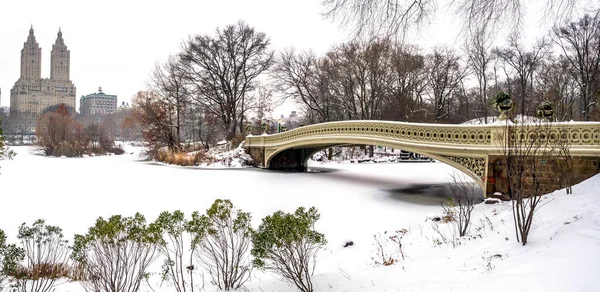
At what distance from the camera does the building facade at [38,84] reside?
84.9 m

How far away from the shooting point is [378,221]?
752 cm

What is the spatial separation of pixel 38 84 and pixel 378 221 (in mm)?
103789

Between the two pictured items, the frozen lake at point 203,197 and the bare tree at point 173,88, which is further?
the bare tree at point 173,88

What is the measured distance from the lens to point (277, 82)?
3081cm

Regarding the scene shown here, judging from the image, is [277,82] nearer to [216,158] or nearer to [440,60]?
[216,158]

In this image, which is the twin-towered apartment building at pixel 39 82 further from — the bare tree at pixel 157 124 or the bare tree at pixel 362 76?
the bare tree at pixel 362 76

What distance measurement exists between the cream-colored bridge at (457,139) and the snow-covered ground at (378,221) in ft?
4.43

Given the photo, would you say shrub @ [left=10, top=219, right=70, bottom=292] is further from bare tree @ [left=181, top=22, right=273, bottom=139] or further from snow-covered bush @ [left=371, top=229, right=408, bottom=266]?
bare tree @ [left=181, top=22, right=273, bottom=139]

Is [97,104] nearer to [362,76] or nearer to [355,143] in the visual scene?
[362,76]

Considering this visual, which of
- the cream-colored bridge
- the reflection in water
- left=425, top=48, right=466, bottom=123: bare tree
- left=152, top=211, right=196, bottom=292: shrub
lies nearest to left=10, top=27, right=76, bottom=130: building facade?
left=425, top=48, right=466, bottom=123: bare tree

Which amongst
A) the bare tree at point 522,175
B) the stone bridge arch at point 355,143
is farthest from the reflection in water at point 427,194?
the bare tree at point 522,175

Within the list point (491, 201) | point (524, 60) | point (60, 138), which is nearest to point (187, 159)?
point (60, 138)

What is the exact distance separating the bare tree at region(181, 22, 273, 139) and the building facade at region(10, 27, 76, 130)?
72562 millimetres

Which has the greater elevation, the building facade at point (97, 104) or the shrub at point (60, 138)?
the building facade at point (97, 104)
